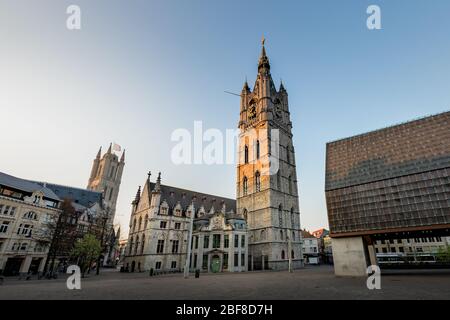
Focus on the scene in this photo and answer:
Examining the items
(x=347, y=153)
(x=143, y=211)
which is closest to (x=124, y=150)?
(x=143, y=211)

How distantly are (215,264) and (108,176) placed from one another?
81629mm

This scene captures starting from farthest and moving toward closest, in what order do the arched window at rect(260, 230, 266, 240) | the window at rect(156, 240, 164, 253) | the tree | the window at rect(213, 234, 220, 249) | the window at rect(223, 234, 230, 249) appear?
the window at rect(156, 240, 164, 253) < the arched window at rect(260, 230, 266, 240) < the window at rect(213, 234, 220, 249) < the window at rect(223, 234, 230, 249) < the tree

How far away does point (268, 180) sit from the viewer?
49344 mm

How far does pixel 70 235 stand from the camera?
35656 mm

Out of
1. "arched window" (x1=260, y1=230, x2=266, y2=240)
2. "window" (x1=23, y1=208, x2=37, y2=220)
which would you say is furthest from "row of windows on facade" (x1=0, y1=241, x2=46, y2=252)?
"arched window" (x1=260, y1=230, x2=266, y2=240)

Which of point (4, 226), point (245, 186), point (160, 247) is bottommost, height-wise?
point (160, 247)

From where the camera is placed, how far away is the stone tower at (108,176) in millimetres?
100312

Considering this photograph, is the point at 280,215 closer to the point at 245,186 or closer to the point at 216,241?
the point at 245,186

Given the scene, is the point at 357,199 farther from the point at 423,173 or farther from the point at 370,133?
the point at 370,133

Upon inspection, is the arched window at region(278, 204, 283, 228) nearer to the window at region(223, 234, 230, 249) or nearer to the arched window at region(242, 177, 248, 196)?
the arched window at region(242, 177, 248, 196)

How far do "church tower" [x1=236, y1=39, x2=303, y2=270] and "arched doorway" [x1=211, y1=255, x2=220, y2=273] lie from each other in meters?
7.86

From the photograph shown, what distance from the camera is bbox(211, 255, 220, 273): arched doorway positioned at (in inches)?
1612

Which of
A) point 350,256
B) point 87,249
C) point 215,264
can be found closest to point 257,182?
point 215,264
